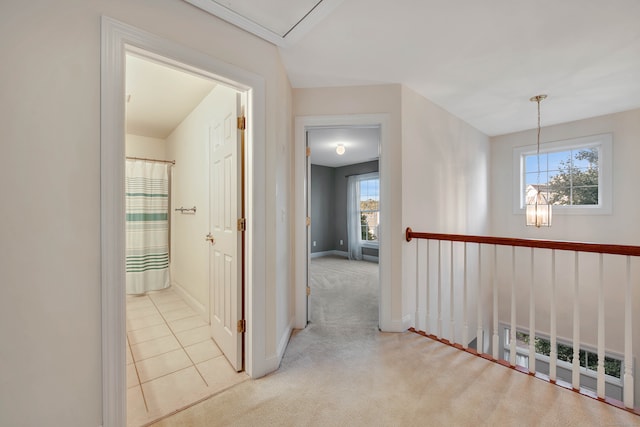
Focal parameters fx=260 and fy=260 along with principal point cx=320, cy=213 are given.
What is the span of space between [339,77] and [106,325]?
2461 mm

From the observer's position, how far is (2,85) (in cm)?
98

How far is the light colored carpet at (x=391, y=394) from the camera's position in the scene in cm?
146


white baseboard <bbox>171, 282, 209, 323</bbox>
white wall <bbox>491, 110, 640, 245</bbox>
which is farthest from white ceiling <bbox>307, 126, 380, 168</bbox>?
white baseboard <bbox>171, 282, 209, 323</bbox>

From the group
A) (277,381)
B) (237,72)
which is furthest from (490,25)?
(277,381)

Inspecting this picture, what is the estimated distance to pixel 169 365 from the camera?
204 centimetres

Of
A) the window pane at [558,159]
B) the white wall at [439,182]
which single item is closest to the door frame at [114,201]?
the white wall at [439,182]

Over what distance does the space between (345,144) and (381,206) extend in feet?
9.53

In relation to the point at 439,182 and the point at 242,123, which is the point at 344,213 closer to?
the point at 439,182

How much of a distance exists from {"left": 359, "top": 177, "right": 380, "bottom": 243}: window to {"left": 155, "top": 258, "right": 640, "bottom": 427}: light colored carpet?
447cm

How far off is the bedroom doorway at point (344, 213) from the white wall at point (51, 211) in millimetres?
2922

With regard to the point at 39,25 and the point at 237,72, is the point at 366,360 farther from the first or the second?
the point at 39,25

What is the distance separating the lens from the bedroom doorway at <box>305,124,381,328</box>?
4543 mm

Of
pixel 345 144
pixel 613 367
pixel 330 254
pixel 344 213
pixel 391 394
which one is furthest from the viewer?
pixel 330 254

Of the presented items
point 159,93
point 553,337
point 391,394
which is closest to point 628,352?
point 553,337
